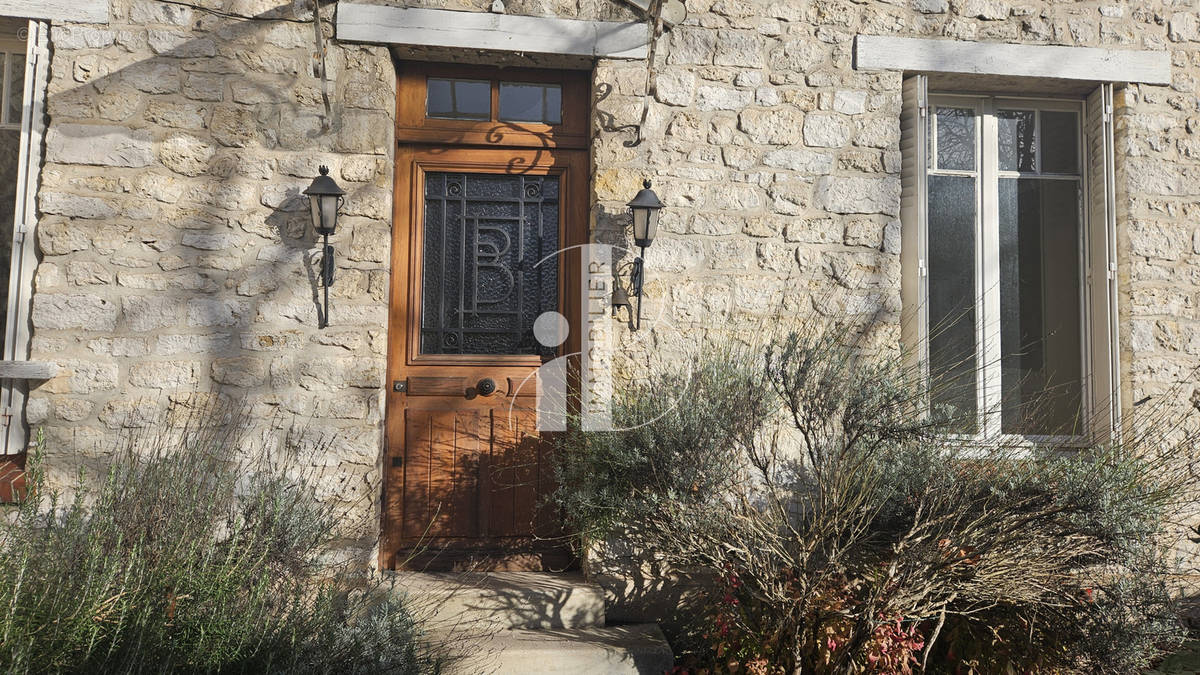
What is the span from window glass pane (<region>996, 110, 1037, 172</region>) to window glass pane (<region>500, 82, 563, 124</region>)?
235 centimetres

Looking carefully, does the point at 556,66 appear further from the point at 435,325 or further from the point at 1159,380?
the point at 1159,380

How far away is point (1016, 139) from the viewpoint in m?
4.23

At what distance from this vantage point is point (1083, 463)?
3250mm

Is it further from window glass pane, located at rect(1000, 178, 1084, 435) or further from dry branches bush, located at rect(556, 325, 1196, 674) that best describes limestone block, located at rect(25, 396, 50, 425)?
window glass pane, located at rect(1000, 178, 1084, 435)

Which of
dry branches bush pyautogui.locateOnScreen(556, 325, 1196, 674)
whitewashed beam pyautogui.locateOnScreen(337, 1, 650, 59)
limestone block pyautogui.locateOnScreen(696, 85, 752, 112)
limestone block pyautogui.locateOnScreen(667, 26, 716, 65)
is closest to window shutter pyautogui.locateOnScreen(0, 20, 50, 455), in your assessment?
whitewashed beam pyautogui.locateOnScreen(337, 1, 650, 59)

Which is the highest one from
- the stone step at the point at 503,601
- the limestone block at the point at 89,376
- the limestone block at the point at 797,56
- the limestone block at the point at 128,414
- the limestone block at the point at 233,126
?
the limestone block at the point at 797,56

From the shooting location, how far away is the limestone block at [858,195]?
3.90m

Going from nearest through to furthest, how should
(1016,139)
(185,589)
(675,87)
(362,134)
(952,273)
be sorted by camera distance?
(185,589)
(362,134)
(675,87)
(952,273)
(1016,139)

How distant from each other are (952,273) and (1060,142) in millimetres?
967

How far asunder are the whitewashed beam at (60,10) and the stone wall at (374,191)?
5 centimetres

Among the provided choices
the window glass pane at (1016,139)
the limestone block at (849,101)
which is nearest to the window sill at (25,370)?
the limestone block at (849,101)

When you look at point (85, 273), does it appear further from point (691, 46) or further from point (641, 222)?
point (691, 46)

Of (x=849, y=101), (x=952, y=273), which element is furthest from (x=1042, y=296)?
(x=849, y=101)

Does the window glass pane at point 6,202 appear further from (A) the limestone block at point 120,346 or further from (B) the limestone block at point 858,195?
(B) the limestone block at point 858,195
